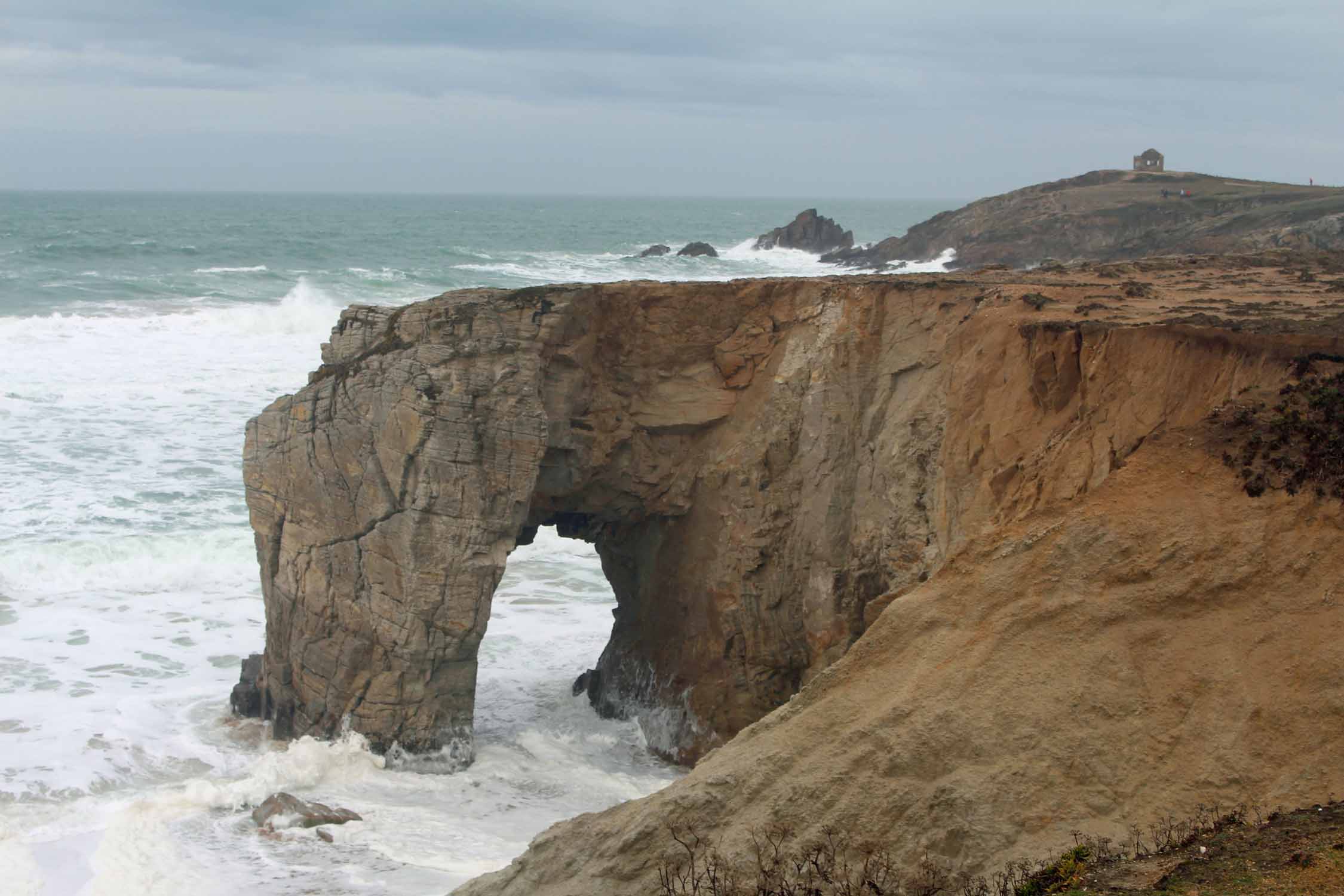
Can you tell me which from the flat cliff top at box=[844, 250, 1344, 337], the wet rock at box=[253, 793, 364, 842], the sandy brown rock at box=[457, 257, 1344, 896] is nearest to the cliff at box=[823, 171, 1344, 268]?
the flat cliff top at box=[844, 250, 1344, 337]

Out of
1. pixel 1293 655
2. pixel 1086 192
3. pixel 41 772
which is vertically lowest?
pixel 41 772

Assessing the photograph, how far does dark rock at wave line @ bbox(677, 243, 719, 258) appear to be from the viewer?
77312mm

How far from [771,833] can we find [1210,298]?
786 centimetres

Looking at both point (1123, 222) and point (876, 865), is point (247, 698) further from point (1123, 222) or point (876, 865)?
point (1123, 222)

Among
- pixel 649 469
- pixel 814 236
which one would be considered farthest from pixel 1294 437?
pixel 814 236

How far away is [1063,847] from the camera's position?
750 centimetres

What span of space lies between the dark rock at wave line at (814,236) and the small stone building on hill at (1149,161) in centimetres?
1737

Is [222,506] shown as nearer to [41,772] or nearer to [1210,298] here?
[41,772]

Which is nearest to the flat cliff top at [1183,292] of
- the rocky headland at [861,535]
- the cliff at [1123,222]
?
the rocky headland at [861,535]

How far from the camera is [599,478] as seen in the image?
15.2 meters

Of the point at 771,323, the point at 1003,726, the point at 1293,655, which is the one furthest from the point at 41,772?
the point at 1293,655

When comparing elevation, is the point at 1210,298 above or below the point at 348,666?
above

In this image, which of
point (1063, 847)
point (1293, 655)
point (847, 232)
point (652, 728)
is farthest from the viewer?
point (847, 232)

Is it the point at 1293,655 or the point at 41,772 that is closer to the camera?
the point at 1293,655
